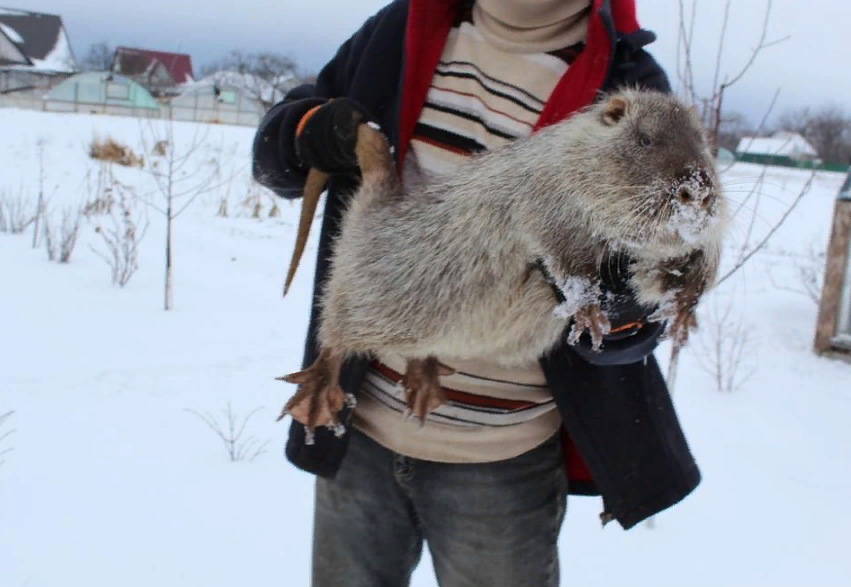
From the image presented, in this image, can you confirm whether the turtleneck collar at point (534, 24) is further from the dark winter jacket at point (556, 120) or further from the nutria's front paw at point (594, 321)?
the nutria's front paw at point (594, 321)

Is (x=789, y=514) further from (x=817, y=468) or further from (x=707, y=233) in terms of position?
(x=707, y=233)

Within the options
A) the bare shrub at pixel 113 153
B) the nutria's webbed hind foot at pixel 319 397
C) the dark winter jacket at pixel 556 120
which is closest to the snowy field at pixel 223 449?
the dark winter jacket at pixel 556 120

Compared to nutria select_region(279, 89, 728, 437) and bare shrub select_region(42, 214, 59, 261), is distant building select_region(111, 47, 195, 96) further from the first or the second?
nutria select_region(279, 89, 728, 437)

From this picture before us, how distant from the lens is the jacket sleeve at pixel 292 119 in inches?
70.1

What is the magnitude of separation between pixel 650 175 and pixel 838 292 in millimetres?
5898

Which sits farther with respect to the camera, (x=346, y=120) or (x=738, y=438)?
(x=738, y=438)

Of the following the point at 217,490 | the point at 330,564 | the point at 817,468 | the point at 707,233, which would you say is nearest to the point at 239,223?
the point at 217,490

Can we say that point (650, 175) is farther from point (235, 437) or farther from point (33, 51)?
point (33, 51)

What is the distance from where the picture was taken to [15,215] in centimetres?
922

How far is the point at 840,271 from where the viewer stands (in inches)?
244

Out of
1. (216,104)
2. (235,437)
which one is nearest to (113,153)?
(235,437)

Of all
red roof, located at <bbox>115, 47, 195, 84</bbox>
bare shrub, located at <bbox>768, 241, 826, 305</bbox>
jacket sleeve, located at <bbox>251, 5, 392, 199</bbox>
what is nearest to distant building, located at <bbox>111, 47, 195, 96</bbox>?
red roof, located at <bbox>115, 47, 195, 84</bbox>

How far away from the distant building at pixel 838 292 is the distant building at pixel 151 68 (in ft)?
152

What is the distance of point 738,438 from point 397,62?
154 inches
